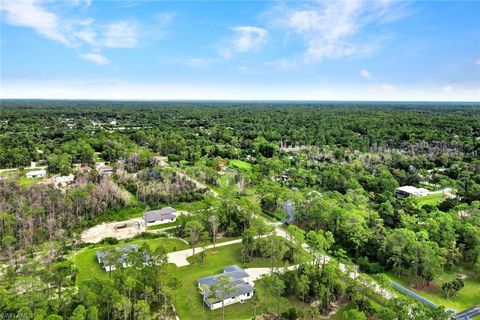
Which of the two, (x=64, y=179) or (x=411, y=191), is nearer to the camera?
(x=411, y=191)

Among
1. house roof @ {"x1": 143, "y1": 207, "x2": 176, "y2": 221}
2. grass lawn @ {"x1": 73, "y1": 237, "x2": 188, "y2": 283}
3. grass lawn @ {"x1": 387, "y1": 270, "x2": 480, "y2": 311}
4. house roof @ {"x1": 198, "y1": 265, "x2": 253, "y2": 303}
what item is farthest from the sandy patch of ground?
grass lawn @ {"x1": 387, "y1": 270, "x2": 480, "y2": 311}

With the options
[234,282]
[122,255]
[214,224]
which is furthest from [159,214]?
[234,282]

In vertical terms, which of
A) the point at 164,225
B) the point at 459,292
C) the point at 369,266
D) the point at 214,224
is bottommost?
the point at 459,292

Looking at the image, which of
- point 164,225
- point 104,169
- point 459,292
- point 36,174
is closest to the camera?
point 459,292

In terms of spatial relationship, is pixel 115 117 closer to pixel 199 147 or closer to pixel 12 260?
pixel 199 147

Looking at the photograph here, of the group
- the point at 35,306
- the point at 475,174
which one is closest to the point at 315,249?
the point at 35,306

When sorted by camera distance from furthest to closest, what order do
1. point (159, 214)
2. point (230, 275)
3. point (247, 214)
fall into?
point (159, 214), point (247, 214), point (230, 275)

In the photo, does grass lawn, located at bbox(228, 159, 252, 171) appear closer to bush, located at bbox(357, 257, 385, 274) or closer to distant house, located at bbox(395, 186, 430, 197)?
distant house, located at bbox(395, 186, 430, 197)

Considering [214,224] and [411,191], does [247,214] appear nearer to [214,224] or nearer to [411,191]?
[214,224]
